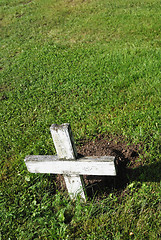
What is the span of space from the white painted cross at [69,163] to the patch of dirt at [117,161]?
28 centimetres

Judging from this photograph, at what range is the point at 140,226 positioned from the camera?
2.43 m

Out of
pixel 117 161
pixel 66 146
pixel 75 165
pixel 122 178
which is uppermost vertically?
pixel 66 146

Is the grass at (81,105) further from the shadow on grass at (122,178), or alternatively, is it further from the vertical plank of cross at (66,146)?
the vertical plank of cross at (66,146)

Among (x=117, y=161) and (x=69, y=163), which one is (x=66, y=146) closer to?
(x=69, y=163)

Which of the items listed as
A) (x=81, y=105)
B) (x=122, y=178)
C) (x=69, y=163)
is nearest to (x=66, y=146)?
(x=69, y=163)

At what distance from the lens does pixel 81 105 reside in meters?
4.91

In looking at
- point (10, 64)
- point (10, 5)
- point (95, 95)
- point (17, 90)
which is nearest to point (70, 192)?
point (95, 95)

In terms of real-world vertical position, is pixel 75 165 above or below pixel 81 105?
above

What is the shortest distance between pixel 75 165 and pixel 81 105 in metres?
2.61

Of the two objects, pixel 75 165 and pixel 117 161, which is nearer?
pixel 75 165

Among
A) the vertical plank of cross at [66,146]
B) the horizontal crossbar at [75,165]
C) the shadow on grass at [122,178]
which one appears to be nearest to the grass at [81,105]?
the shadow on grass at [122,178]

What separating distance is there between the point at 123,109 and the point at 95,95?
2.92ft

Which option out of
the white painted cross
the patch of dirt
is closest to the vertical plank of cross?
the white painted cross

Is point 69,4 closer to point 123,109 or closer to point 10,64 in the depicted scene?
point 10,64
